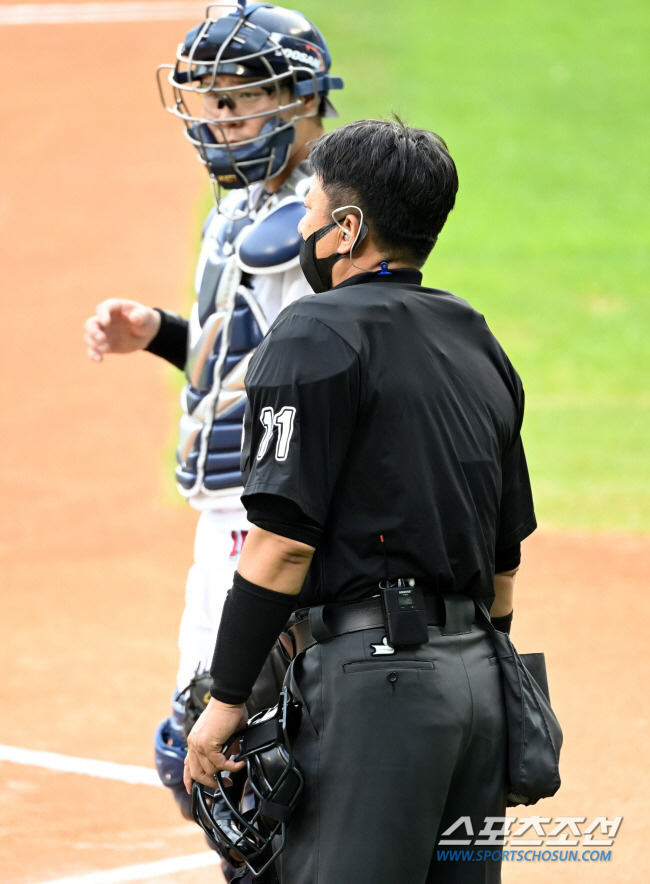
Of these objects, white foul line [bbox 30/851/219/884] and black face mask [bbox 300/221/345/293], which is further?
white foul line [bbox 30/851/219/884]

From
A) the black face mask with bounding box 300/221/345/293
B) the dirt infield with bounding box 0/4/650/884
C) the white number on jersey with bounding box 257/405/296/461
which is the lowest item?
the dirt infield with bounding box 0/4/650/884

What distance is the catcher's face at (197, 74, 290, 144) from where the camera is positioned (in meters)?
3.74

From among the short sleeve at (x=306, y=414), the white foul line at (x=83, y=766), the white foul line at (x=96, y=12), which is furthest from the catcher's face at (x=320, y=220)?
the white foul line at (x=96, y=12)

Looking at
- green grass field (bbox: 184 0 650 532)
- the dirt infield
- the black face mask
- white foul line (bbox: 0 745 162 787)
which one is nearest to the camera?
the black face mask

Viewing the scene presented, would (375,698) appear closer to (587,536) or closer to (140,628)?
(140,628)

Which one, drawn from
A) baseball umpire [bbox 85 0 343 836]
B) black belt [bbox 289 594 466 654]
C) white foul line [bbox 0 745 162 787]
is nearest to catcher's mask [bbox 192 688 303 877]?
black belt [bbox 289 594 466 654]

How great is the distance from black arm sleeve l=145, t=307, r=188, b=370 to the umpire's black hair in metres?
1.51

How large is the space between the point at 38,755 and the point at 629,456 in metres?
5.87

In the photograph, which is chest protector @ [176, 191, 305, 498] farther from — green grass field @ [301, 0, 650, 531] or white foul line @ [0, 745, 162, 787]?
green grass field @ [301, 0, 650, 531]

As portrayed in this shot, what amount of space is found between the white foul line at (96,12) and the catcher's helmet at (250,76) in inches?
659

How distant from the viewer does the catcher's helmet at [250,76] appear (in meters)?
3.71

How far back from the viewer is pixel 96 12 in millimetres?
20609

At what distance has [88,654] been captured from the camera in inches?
253

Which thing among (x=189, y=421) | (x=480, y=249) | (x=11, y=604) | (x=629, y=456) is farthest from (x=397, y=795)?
(x=480, y=249)
